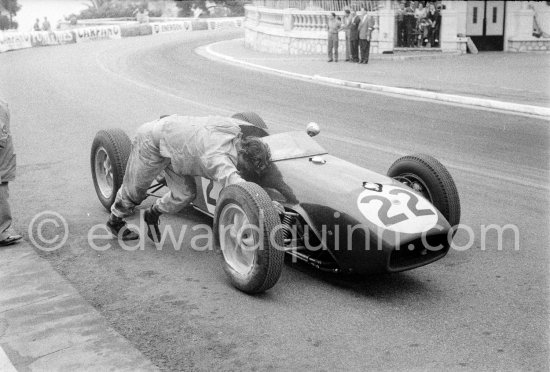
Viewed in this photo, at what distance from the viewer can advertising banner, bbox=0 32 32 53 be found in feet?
115

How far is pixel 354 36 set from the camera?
24.1 metres

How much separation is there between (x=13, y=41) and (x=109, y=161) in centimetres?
3122

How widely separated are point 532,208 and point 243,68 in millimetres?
17463

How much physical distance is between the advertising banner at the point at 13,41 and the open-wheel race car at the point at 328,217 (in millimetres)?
31461

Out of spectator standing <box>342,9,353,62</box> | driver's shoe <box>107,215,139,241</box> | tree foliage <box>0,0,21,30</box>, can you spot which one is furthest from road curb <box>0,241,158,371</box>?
tree foliage <box>0,0,21,30</box>

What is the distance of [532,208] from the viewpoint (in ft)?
24.9

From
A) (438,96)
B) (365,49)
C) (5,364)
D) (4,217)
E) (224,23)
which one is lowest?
(224,23)

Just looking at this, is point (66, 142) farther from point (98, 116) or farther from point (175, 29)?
point (175, 29)

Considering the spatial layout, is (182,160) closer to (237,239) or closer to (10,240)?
(237,239)

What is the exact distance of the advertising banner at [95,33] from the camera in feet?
137

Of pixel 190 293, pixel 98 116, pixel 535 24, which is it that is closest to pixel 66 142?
pixel 98 116

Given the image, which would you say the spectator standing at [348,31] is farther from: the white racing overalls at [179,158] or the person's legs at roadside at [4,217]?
the person's legs at roadside at [4,217]

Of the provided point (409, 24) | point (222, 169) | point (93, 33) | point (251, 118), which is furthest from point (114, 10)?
point (222, 169)

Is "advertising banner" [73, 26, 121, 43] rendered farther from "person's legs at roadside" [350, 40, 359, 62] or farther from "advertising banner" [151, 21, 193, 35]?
"person's legs at roadside" [350, 40, 359, 62]
